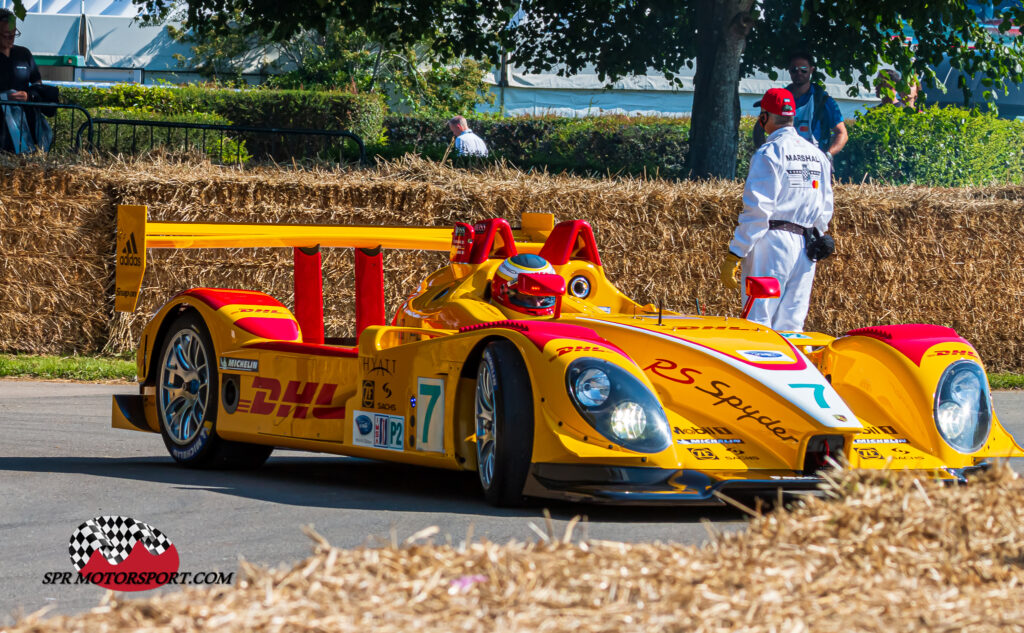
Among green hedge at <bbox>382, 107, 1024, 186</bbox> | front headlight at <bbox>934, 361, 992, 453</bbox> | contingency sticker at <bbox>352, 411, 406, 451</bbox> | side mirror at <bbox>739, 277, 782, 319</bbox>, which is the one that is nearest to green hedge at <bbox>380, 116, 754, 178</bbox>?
green hedge at <bbox>382, 107, 1024, 186</bbox>

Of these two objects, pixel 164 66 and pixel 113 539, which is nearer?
pixel 113 539

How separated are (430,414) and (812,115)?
845 cm

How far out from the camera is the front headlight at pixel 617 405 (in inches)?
214

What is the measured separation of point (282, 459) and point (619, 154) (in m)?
18.4

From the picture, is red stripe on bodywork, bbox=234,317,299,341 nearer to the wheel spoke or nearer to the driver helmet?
the wheel spoke

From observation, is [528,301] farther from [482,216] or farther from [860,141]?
[860,141]

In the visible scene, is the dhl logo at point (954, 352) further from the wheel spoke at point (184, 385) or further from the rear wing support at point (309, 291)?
the wheel spoke at point (184, 385)

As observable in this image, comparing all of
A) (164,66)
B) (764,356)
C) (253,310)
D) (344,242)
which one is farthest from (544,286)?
(164,66)

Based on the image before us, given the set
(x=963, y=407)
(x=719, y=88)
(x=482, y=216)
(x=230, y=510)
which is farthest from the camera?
(x=719, y=88)

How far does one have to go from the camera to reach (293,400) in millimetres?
6828

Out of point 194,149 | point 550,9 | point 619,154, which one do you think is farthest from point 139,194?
point 619,154

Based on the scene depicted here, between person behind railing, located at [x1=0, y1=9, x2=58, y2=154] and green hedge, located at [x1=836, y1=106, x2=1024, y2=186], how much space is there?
53.2 feet

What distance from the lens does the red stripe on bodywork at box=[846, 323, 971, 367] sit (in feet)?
20.9

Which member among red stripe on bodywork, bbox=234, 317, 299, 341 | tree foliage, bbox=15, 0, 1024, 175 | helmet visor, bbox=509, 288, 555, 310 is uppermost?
tree foliage, bbox=15, 0, 1024, 175
